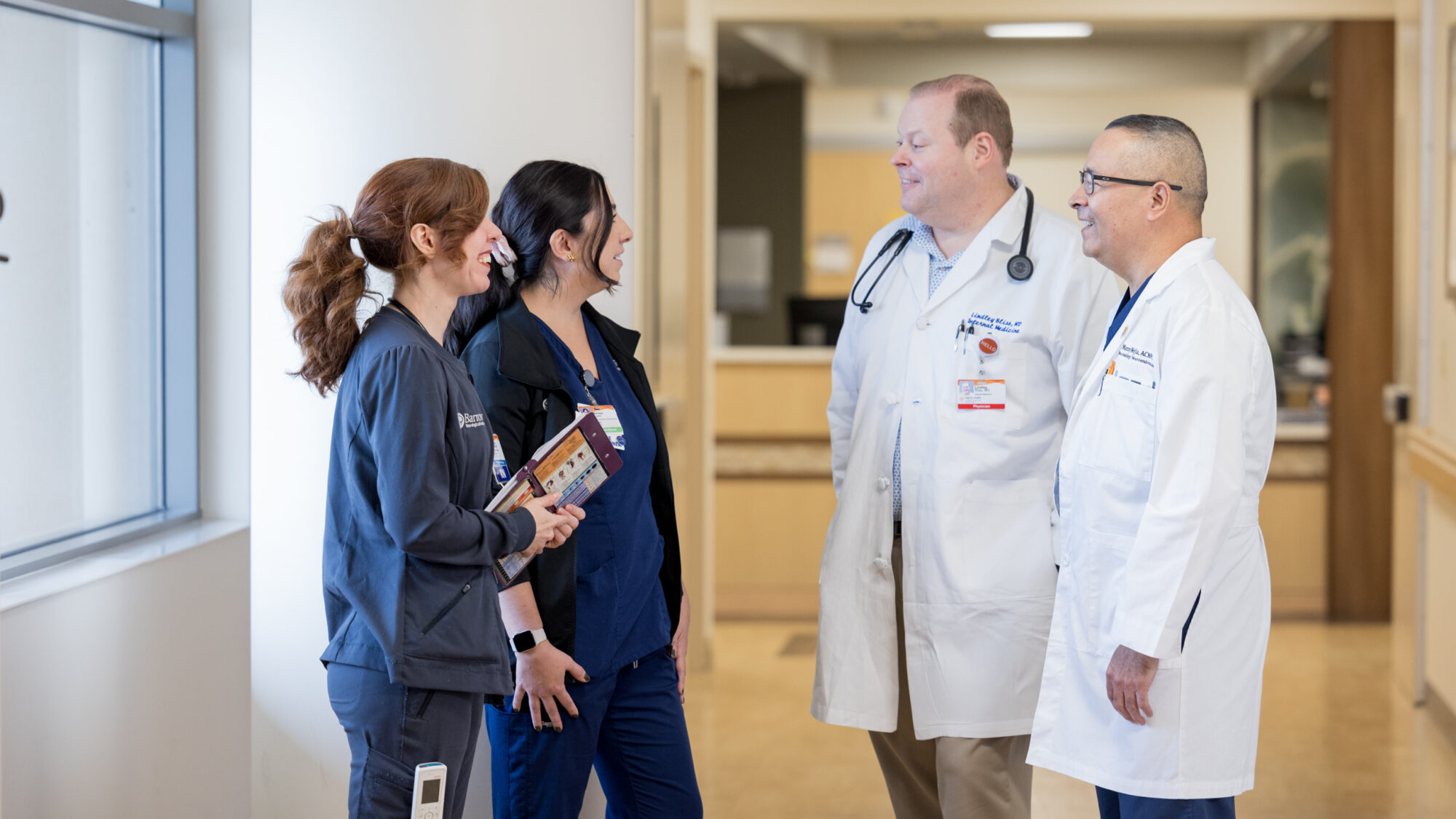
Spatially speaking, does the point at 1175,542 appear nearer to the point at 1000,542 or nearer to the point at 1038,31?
the point at 1000,542

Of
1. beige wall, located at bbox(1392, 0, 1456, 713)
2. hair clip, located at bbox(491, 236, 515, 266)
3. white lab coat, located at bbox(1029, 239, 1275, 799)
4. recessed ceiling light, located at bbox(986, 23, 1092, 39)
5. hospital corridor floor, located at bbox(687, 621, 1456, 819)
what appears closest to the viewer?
white lab coat, located at bbox(1029, 239, 1275, 799)

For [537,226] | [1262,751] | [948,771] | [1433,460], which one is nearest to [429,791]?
[537,226]

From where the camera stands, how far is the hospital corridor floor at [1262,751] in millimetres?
3508

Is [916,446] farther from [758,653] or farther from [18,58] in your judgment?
[758,653]

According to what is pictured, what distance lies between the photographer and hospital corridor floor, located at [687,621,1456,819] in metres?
3.51

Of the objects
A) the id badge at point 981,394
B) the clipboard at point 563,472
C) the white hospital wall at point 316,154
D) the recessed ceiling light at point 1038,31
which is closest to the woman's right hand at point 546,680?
the clipboard at point 563,472

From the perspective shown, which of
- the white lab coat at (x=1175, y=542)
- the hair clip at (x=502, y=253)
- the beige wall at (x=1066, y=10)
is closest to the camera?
the white lab coat at (x=1175, y=542)

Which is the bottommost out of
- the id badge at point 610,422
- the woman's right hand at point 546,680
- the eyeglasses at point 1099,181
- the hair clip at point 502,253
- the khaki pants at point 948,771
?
the khaki pants at point 948,771

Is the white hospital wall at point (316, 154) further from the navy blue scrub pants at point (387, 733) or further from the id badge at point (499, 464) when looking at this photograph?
the navy blue scrub pants at point (387, 733)

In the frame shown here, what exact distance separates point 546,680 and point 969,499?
82 centimetres

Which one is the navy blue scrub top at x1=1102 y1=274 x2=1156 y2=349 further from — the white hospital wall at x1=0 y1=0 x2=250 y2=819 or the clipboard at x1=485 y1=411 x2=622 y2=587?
the white hospital wall at x1=0 y1=0 x2=250 y2=819

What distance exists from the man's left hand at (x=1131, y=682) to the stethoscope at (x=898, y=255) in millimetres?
753

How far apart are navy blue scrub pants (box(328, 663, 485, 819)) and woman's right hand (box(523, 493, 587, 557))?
25cm

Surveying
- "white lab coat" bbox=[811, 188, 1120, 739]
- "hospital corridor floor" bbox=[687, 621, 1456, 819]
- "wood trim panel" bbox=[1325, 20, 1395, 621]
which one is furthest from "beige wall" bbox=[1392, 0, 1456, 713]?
"white lab coat" bbox=[811, 188, 1120, 739]
